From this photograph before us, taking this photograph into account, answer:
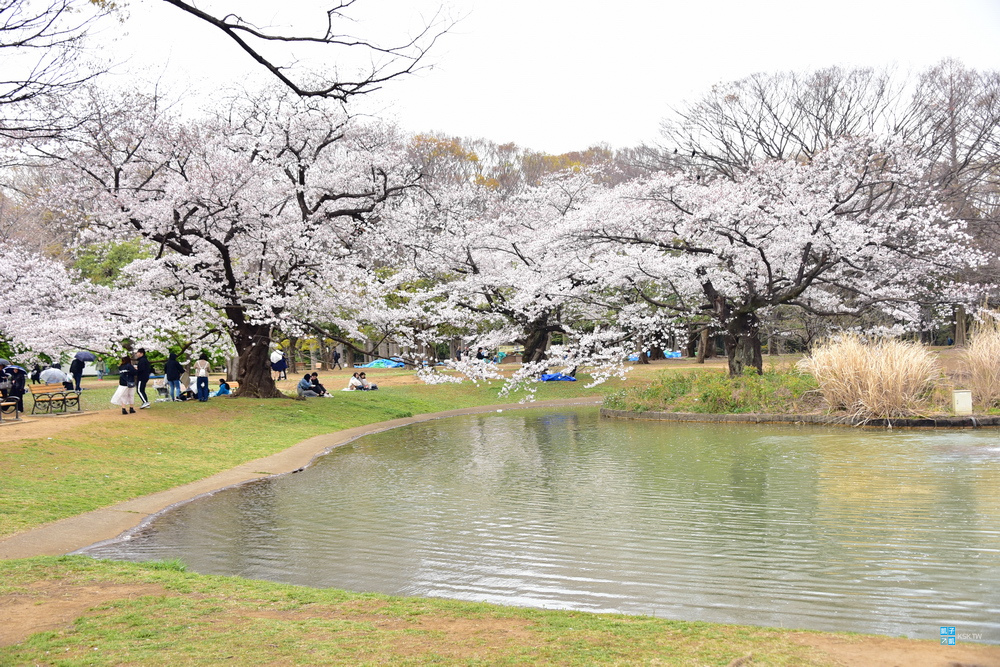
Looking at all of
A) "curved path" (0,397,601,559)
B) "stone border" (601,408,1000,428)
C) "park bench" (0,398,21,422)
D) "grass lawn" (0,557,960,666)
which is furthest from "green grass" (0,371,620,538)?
"stone border" (601,408,1000,428)

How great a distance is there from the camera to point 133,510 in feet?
35.9

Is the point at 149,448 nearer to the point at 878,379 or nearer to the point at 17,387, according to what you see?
the point at 17,387

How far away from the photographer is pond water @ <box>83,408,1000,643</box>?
635 centimetres

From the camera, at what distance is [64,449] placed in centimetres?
1429

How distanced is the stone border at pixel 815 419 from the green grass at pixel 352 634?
540 inches

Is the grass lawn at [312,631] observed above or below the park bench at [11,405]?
below

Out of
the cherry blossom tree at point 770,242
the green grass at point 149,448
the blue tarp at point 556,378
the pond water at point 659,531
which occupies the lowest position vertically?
the pond water at point 659,531

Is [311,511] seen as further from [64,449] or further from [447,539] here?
[64,449]

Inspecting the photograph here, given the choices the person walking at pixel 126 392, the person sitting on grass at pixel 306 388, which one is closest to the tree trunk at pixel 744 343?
the person sitting on grass at pixel 306 388

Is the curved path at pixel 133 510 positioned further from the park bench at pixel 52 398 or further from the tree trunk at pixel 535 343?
the tree trunk at pixel 535 343

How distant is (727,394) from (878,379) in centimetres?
388

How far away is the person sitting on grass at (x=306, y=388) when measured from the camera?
25.3 m

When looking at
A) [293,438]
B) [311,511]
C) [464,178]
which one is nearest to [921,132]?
[464,178]

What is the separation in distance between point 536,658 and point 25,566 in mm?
5320
